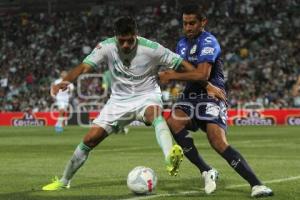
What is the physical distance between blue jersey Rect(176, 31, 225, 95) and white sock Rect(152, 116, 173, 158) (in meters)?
0.77

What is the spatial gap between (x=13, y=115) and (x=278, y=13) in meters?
14.5

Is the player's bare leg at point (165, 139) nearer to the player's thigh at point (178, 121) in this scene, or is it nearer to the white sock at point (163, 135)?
the white sock at point (163, 135)

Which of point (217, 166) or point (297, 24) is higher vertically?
point (297, 24)

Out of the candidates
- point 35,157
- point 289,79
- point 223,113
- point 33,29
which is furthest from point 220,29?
point 223,113

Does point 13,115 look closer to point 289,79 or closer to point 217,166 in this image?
point 289,79

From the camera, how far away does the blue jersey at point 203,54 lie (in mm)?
8742

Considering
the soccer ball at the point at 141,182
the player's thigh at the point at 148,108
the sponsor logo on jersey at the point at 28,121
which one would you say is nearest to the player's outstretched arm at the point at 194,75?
the player's thigh at the point at 148,108

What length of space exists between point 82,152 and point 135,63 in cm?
131

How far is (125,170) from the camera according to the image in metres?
11.9

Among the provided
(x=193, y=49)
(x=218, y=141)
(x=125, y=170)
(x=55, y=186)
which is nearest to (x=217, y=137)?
(x=218, y=141)

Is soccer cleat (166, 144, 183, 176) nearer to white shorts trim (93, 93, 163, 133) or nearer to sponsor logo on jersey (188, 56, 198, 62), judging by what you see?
white shorts trim (93, 93, 163, 133)

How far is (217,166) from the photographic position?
12672 mm

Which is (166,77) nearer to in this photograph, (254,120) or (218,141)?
(218,141)

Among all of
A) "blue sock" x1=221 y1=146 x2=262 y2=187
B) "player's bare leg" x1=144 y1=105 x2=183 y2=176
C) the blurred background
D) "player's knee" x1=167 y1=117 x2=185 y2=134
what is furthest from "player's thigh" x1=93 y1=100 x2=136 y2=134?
the blurred background
